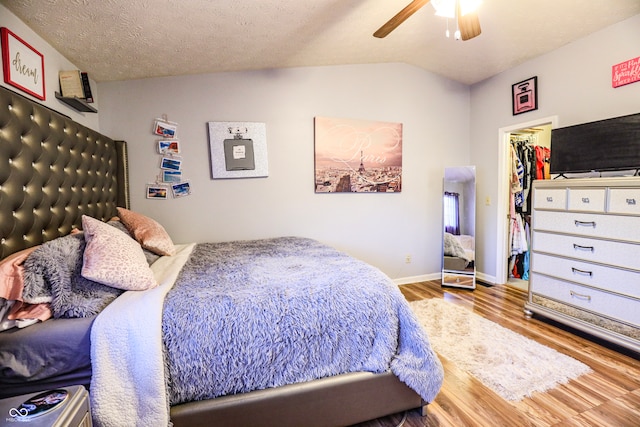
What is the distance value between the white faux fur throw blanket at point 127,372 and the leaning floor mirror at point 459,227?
3.28 meters

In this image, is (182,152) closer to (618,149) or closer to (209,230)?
(209,230)

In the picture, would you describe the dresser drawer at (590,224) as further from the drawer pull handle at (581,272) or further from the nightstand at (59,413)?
the nightstand at (59,413)

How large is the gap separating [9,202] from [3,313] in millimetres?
659

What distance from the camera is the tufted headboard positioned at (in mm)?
1469

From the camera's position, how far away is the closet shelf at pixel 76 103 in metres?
2.16

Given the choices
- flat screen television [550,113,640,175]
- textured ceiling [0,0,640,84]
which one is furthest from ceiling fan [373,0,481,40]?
flat screen television [550,113,640,175]

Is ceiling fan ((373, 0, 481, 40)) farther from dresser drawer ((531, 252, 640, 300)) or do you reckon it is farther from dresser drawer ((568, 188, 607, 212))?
dresser drawer ((531, 252, 640, 300))

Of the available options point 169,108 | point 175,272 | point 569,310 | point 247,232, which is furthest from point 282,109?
point 569,310

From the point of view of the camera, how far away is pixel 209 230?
3.08m

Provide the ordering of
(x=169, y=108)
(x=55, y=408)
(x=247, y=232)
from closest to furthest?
(x=55, y=408) < (x=169, y=108) < (x=247, y=232)

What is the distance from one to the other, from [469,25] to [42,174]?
2691 mm

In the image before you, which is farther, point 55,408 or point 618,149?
point 618,149

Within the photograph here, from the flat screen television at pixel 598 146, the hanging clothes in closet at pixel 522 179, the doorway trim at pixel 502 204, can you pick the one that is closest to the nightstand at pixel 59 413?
the flat screen television at pixel 598 146

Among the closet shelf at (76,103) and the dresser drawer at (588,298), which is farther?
the closet shelf at (76,103)
